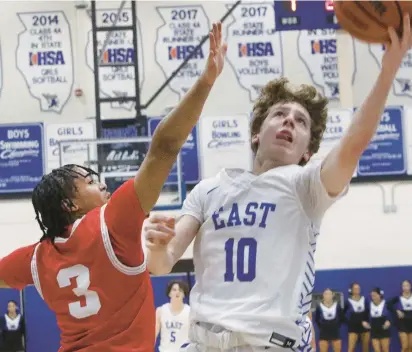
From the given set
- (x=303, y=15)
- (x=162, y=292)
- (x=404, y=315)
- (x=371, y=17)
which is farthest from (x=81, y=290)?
(x=404, y=315)

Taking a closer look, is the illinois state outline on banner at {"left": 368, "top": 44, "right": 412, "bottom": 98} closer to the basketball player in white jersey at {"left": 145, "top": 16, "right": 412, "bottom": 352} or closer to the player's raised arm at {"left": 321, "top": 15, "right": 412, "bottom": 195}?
the basketball player in white jersey at {"left": 145, "top": 16, "right": 412, "bottom": 352}

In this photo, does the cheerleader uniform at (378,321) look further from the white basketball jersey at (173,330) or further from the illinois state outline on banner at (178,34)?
the illinois state outline on banner at (178,34)

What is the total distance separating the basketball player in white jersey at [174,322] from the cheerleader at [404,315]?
179 inches

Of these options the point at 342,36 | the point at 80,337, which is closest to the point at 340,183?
the point at 80,337

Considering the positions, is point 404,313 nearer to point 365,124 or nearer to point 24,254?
point 24,254

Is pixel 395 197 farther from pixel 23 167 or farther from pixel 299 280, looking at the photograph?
pixel 299 280

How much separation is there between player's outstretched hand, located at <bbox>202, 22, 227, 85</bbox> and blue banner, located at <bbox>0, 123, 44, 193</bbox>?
10.1 meters

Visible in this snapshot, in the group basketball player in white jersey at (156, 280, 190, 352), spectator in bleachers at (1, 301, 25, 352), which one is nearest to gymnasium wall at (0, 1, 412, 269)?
spectator in bleachers at (1, 301, 25, 352)

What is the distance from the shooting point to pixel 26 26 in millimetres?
12930

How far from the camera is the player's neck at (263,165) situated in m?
2.93

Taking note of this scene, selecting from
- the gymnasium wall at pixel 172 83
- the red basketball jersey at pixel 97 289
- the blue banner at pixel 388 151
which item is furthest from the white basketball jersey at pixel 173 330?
the red basketball jersey at pixel 97 289

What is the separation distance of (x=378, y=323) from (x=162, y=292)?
3.68m

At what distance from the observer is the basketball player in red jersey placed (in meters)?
2.71

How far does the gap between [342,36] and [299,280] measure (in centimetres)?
1014
